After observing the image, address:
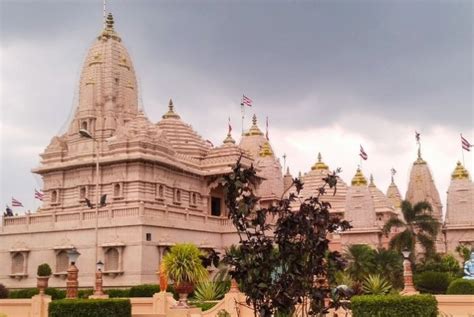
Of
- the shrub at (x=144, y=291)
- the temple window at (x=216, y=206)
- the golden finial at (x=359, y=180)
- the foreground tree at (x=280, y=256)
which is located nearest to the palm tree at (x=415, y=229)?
the golden finial at (x=359, y=180)

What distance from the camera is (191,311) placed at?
74.9ft

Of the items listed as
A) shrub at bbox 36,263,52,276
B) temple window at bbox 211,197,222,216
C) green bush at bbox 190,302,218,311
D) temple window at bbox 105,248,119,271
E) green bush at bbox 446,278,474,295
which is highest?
temple window at bbox 211,197,222,216

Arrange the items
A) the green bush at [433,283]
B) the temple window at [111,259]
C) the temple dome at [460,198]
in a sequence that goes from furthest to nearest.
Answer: the temple dome at [460,198]
the temple window at [111,259]
the green bush at [433,283]

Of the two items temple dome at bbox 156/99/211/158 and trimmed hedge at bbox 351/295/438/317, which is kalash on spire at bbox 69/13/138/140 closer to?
temple dome at bbox 156/99/211/158

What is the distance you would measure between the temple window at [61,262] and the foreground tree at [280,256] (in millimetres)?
31067

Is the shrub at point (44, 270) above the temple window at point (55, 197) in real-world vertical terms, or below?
below

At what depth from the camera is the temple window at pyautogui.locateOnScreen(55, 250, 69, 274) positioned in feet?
128

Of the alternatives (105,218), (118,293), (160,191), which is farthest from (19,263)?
(118,293)

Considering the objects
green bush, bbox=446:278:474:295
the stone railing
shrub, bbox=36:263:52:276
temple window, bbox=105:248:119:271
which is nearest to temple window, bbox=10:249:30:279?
the stone railing

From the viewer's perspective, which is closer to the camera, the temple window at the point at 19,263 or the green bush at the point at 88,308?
the green bush at the point at 88,308

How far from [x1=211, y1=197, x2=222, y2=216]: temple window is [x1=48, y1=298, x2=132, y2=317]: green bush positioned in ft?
112

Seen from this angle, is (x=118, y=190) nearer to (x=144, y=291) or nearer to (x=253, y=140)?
(x=144, y=291)

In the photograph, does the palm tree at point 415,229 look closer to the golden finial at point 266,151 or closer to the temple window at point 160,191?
the temple window at point 160,191

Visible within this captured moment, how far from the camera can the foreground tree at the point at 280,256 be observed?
965cm
